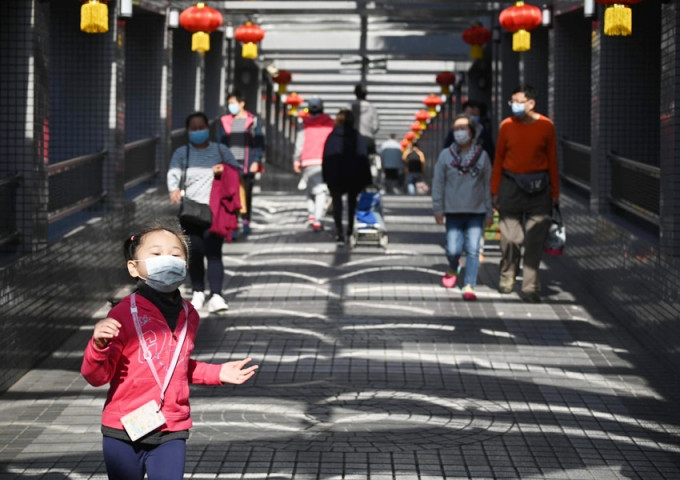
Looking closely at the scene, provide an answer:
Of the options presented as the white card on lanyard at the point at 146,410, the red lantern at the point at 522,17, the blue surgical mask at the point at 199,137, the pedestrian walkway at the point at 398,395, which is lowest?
the pedestrian walkway at the point at 398,395

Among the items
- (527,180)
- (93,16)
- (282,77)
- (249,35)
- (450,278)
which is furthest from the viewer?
(282,77)

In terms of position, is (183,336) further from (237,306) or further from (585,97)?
(585,97)

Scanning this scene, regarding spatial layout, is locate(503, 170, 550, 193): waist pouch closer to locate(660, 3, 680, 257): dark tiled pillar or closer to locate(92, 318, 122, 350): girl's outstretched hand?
locate(660, 3, 680, 257): dark tiled pillar

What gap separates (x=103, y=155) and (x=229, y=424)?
643 centimetres

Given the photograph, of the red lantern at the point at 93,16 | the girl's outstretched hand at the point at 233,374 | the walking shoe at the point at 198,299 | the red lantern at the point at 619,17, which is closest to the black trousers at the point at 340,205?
the walking shoe at the point at 198,299

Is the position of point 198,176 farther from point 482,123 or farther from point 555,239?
point 482,123

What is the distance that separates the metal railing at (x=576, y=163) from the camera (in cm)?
1602

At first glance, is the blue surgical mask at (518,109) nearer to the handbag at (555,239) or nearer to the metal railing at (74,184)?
the handbag at (555,239)

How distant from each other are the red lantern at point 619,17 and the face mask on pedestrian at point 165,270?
574cm

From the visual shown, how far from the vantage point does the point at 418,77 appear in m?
38.3

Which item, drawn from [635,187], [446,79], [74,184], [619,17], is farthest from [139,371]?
[446,79]

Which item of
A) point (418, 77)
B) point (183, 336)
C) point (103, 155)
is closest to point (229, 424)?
point (183, 336)

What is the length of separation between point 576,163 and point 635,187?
11.9 feet

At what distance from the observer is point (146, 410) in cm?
522
